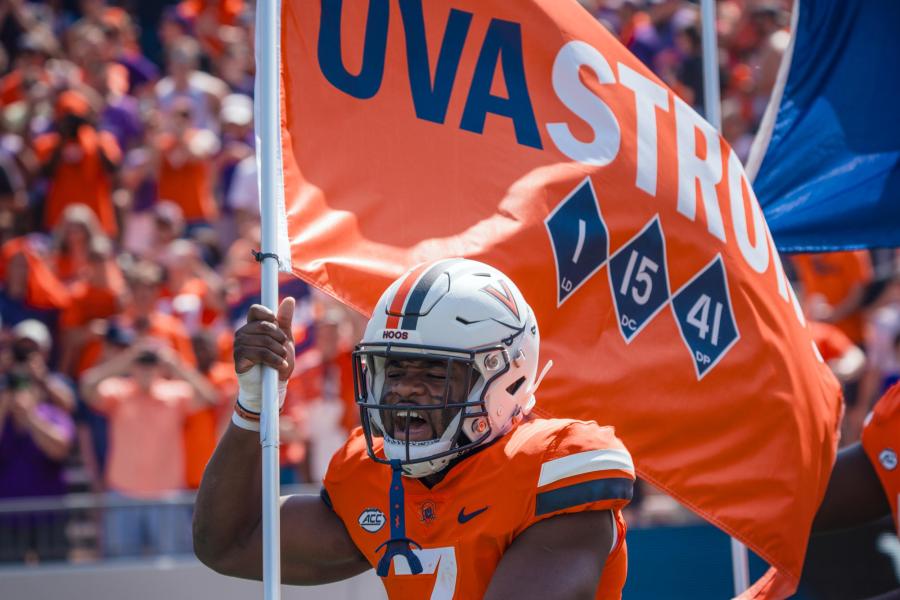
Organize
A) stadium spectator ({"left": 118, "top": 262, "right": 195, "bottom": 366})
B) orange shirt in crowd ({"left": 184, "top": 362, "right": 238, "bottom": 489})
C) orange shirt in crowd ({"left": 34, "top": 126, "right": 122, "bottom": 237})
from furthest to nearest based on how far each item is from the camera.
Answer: orange shirt in crowd ({"left": 34, "top": 126, "right": 122, "bottom": 237}) < stadium spectator ({"left": 118, "top": 262, "right": 195, "bottom": 366}) < orange shirt in crowd ({"left": 184, "top": 362, "right": 238, "bottom": 489})

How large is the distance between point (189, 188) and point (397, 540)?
669 centimetres

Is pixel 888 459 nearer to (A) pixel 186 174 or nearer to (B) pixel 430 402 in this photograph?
(B) pixel 430 402

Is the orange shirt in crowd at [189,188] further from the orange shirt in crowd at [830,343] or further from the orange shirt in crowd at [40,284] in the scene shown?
the orange shirt in crowd at [830,343]

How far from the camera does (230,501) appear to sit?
3607 millimetres

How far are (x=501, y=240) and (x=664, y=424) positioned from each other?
0.76 meters

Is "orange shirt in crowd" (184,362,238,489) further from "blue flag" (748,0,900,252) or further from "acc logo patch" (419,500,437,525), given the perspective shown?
"acc logo patch" (419,500,437,525)

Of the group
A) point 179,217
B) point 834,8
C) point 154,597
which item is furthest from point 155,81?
point 834,8

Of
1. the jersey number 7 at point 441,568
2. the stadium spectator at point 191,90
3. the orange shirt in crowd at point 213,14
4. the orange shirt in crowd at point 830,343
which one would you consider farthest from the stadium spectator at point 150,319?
the jersey number 7 at point 441,568

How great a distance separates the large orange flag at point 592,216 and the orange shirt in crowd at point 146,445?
3468 mm

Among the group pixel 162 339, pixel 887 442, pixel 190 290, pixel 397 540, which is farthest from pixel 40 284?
pixel 397 540

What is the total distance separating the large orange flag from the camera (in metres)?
4.14

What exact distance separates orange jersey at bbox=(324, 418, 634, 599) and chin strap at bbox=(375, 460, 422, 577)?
1cm

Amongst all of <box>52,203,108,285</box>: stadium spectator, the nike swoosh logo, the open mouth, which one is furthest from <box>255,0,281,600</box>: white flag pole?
<box>52,203,108,285</box>: stadium spectator

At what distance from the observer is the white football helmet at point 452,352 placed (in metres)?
3.31
